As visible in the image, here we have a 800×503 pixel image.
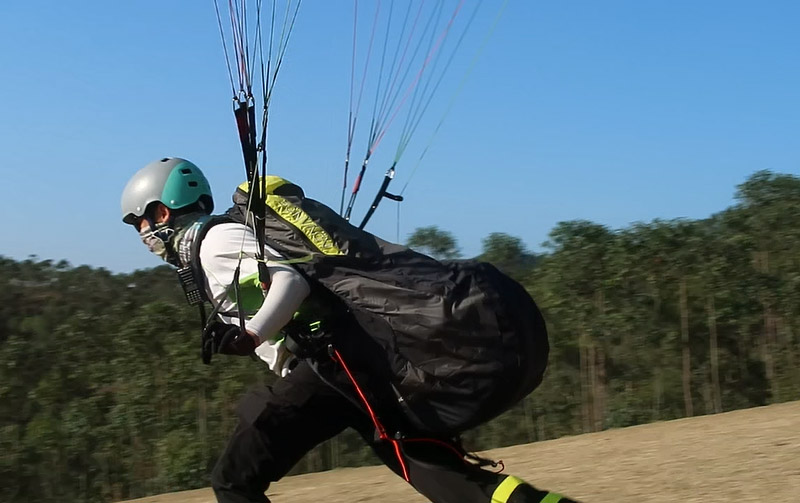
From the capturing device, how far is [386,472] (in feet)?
21.9

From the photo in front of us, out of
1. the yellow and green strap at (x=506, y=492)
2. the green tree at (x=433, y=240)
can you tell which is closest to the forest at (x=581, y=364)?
the green tree at (x=433, y=240)

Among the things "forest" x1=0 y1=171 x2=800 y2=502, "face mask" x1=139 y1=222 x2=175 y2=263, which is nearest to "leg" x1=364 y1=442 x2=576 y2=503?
"face mask" x1=139 y1=222 x2=175 y2=263

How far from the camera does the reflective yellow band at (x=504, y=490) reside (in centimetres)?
281

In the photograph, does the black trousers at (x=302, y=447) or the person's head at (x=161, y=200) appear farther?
the person's head at (x=161, y=200)

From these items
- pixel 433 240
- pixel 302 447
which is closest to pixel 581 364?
pixel 433 240

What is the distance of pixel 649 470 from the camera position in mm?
5699

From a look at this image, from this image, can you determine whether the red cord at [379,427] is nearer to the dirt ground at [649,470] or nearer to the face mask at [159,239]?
the face mask at [159,239]

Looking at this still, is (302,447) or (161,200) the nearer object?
(302,447)

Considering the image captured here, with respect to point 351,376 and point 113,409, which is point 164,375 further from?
point 351,376

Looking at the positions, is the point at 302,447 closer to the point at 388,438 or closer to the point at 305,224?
the point at 388,438

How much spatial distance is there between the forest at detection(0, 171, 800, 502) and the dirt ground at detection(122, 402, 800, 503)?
13274 mm

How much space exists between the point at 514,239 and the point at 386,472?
1896 cm

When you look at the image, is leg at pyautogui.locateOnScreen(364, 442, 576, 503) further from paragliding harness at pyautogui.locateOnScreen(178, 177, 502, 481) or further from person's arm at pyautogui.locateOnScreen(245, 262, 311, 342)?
person's arm at pyautogui.locateOnScreen(245, 262, 311, 342)

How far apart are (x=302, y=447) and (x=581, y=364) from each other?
19.2 meters
